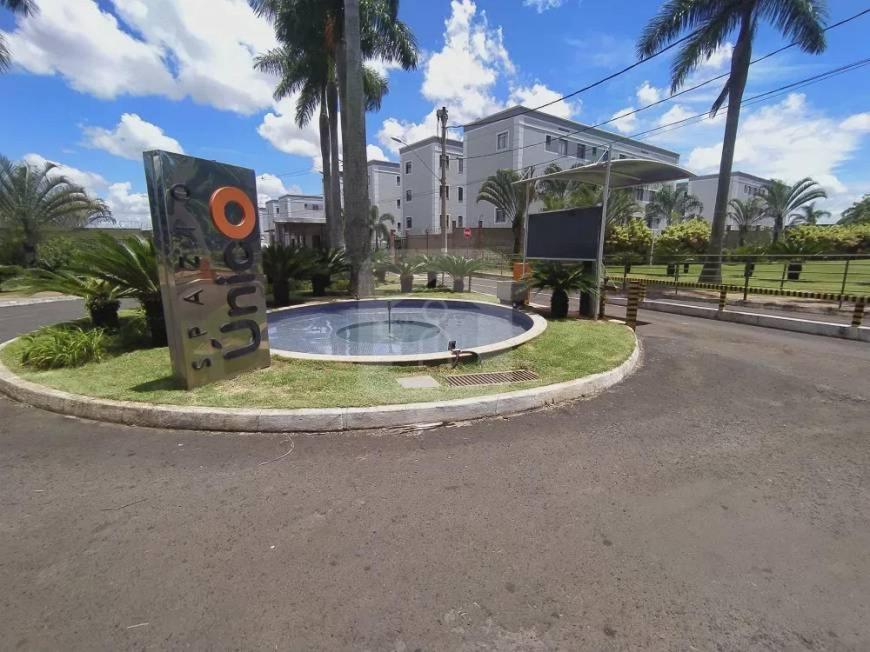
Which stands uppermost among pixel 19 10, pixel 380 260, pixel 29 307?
pixel 19 10

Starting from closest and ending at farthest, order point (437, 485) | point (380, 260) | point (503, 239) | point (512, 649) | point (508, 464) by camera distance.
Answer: point (512, 649) → point (437, 485) → point (508, 464) → point (380, 260) → point (503, 239)

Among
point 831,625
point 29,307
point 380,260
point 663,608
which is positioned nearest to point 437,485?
point 663,608

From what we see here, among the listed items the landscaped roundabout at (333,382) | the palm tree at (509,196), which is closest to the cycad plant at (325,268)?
the landscaped roundabout at (333,382)

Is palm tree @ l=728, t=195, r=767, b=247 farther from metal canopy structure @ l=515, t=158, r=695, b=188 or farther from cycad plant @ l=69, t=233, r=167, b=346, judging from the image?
cycad plant @ l=69, t=233, r=167, b=346

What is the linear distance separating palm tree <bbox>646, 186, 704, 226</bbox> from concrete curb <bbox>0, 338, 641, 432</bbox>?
54913 millimetres

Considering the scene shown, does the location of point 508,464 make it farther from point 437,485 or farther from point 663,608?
point 663,608

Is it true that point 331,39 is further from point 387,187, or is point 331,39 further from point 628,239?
point 387,187


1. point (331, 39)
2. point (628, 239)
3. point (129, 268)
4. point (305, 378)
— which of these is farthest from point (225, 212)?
point (628, 239)

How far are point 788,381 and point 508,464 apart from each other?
4854mm

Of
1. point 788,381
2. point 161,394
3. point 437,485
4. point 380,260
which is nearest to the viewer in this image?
point 437,485

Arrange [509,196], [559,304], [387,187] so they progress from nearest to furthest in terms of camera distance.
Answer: [559,304] < [509,196] < [387,187]

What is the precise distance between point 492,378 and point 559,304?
16.7 ft

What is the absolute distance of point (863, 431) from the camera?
4.26m

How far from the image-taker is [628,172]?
10156 millimetres
